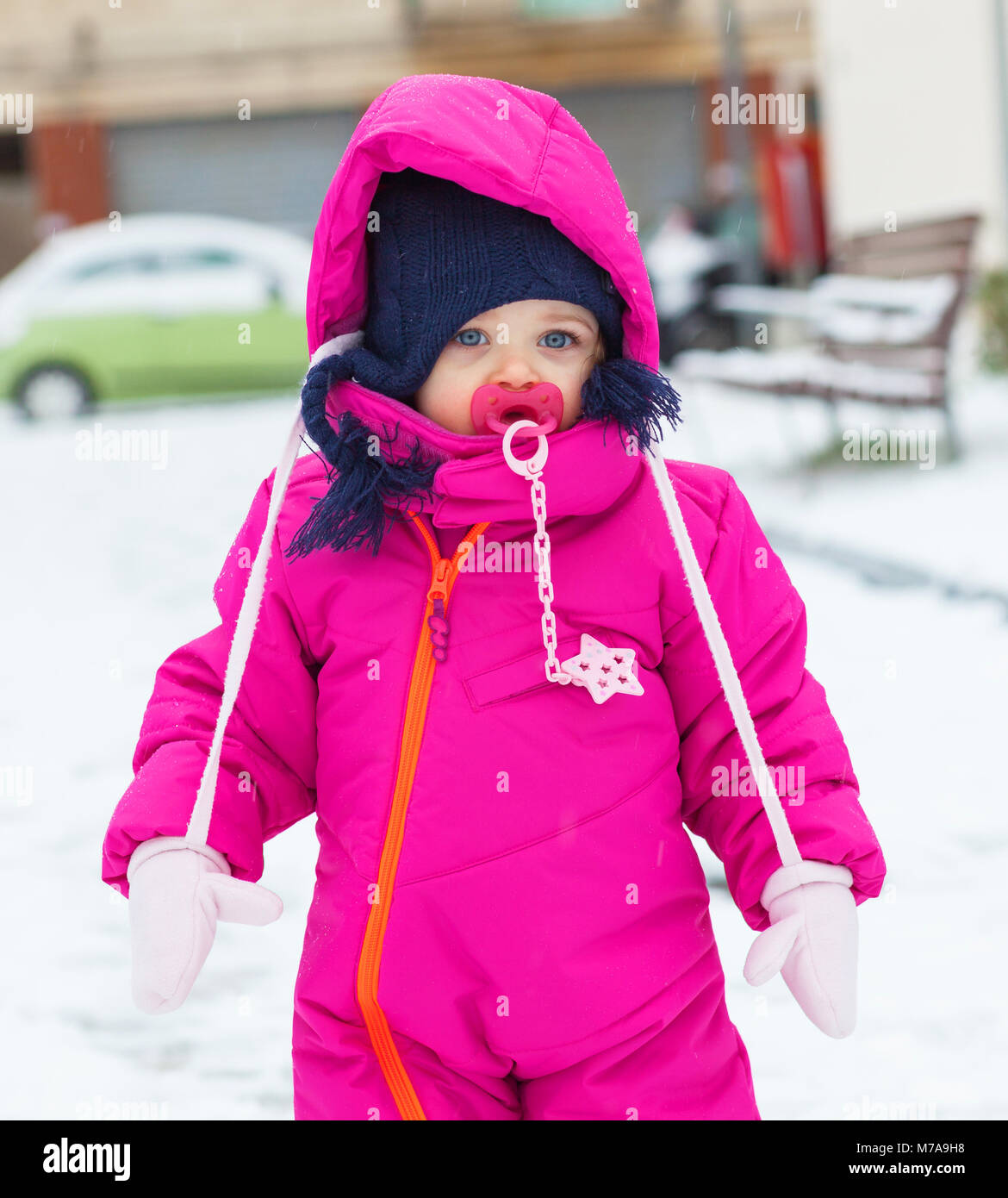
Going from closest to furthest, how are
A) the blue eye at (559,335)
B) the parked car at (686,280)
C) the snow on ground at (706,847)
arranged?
the blue eye at (559,335) → the snow on ground at (706,847) → the parked car at (686,280)

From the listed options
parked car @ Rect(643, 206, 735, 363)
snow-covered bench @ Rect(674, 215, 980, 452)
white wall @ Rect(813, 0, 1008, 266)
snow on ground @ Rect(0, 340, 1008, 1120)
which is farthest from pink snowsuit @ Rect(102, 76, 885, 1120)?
parked car @ Rect(643, 206, 735, 363)

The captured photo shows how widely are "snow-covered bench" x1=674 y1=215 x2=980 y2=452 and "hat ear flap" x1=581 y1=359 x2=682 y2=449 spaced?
4522 mm

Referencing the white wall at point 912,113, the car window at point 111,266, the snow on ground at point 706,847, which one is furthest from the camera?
the car window at point 111,266

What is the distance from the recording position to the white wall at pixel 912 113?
31.4 ft

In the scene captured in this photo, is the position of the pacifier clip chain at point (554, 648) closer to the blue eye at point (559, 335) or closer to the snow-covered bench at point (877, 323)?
the blue eye at point (559, 335)

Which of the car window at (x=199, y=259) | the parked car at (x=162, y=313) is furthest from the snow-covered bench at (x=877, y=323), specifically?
the car window at (x=199, y=259)

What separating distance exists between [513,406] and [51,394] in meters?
9.81

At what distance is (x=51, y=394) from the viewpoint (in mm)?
10664

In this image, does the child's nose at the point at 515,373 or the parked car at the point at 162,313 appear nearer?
the child's nose at the point at 515,373

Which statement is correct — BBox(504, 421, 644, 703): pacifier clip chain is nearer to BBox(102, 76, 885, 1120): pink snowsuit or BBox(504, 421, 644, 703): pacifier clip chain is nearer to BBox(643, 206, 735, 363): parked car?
BBox(102, 76, 885, 1120): pink snowsuit

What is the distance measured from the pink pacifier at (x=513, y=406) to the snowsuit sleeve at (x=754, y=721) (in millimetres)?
193

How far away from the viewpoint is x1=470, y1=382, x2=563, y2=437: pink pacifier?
58.2 inches

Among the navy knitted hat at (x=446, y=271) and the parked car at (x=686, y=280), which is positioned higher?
the navy knitted hat at (x=446, y=271)
